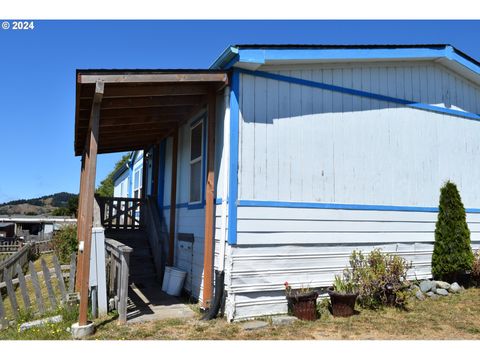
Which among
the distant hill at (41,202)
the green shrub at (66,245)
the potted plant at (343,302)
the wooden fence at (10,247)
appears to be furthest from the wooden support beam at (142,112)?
the distant hill at (41,202)

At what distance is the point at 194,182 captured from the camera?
26.8 feet

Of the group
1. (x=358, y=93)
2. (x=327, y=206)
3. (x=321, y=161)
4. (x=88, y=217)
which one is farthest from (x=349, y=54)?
(x=88, y=217)

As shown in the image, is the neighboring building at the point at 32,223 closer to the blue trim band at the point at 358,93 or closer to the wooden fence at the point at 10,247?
the wooden fence at the point at 10,247

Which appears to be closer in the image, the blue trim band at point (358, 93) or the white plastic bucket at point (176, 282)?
the blue trim band at point (358, 93)

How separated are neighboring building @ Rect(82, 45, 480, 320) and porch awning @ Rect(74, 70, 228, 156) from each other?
0.73ft

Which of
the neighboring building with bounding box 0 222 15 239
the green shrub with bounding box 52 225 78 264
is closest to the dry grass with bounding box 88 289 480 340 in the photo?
the green shrub with bounding box 52 225 78 264

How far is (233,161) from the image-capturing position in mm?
6172

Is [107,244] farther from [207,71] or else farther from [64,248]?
[64,248]

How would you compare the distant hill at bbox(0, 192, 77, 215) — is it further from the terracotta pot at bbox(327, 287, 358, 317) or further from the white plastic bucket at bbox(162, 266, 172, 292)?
the terracotta pot at bbox(327, 287, 358, 317)

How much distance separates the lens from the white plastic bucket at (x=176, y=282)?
7848 millimetres

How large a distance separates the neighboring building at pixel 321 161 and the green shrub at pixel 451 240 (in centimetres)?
18

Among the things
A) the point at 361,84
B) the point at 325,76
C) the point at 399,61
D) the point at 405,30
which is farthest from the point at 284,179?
the point at 405,30

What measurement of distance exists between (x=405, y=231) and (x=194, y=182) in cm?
423

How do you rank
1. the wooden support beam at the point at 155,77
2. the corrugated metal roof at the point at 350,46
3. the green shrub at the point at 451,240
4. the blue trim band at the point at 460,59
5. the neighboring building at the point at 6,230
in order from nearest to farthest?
the wooden support beam at the point at 155,77 → the corrugated metal roof at the point at 350,46 → the green shrub at the point at 451,240 → the blue trim band at the point at 460,59 → the neighboring building at the point at 6,230
